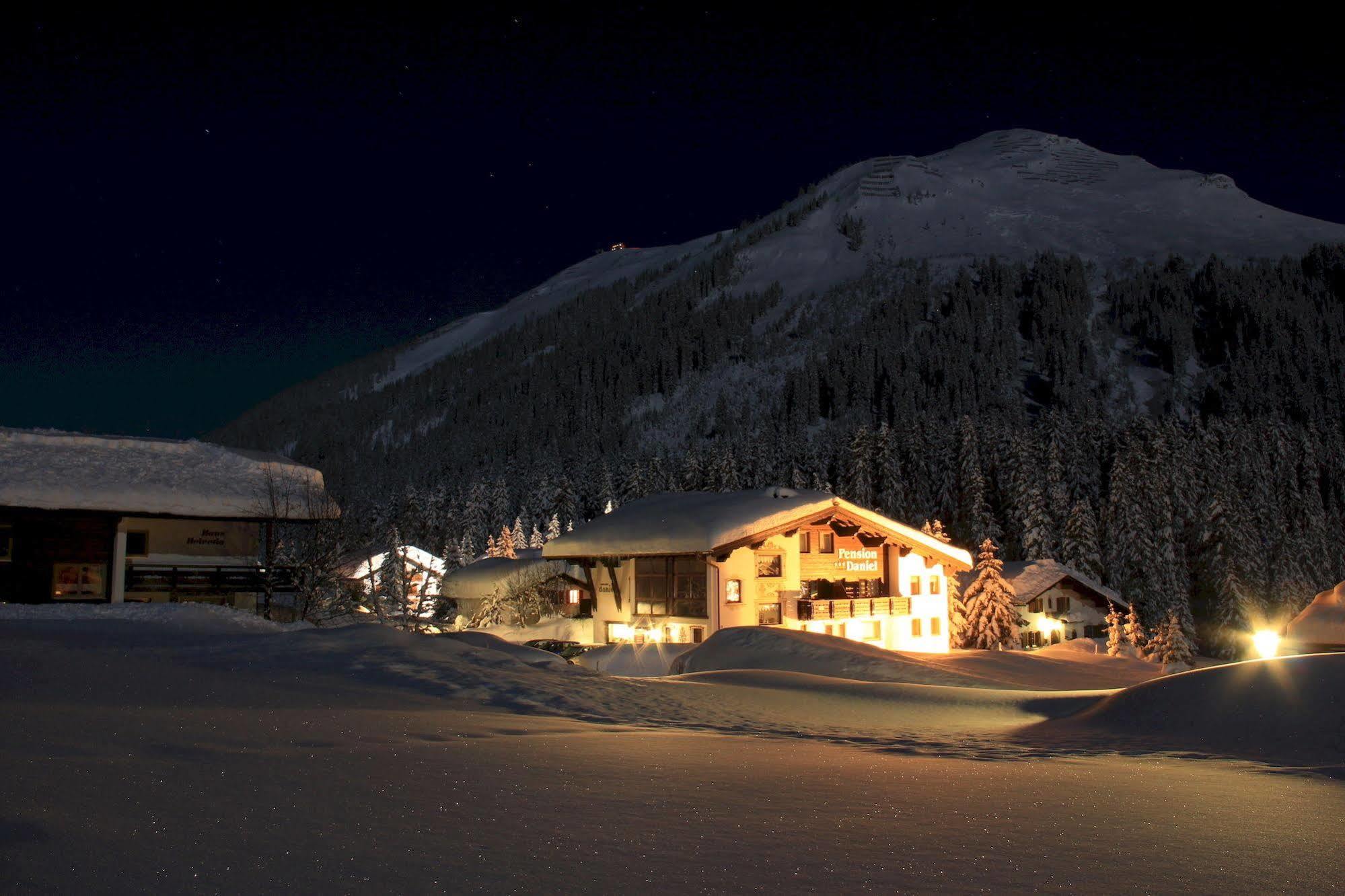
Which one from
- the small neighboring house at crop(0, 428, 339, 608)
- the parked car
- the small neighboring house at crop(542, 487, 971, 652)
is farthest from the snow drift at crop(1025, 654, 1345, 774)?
the small neighboring house at crop(0, 428, 339, 608)

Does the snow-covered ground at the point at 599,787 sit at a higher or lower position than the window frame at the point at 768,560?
lower

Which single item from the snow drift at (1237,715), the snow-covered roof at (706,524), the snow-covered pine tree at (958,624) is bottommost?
the snow-covered pine tree at (958,624)

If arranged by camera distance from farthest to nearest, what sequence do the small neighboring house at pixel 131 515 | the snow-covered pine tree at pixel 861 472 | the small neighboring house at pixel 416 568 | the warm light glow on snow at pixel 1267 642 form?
the snow-covered pine tree at pixel 861 472
the small neighboring house at pixel 416 568
the small neighboring house at pixel 131 515
the warm light glow on snow at pixel 1267 642

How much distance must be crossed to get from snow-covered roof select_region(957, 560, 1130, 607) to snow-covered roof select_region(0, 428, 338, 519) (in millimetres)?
46902

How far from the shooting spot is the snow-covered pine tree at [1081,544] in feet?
241

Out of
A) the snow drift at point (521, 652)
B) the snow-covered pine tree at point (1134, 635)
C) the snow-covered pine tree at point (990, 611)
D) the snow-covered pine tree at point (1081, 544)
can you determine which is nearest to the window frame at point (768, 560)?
the snow drift at point (521, 652)

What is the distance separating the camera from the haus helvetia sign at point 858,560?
4088 cm

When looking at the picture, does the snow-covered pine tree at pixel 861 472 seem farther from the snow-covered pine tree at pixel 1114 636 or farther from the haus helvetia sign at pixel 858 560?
the haus helvetia sign at pixel 858 560

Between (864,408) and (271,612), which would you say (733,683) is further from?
(864,408)

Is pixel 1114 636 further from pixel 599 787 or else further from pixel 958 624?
pixel 599 787

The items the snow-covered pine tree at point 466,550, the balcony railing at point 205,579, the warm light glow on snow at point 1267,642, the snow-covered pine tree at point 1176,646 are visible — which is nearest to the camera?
the warm light glow on snow at point 1267,642

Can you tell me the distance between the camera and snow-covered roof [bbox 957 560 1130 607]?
6322 cm

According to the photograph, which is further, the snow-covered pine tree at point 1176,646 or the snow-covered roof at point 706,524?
the snow-covered pine tree at point 1176,646

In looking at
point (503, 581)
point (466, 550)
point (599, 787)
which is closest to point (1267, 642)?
point (599, 787)
